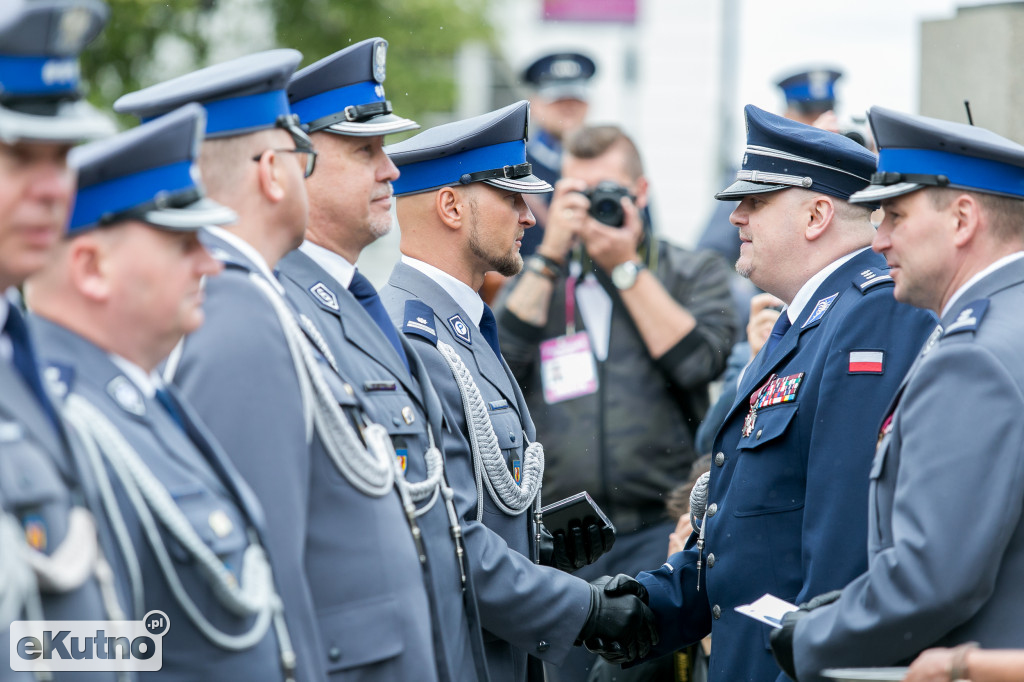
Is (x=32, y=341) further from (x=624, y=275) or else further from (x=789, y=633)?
(x=624, y=275)

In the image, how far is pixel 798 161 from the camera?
3744 mm

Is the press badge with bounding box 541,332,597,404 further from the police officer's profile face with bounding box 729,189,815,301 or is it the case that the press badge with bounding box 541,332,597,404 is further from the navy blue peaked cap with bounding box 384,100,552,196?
the police officer's profile face with bounding box 729,189,815,301

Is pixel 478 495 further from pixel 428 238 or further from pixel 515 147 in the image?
pixel 515 147

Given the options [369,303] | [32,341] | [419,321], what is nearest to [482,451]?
[419,321]

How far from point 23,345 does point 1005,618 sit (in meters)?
2.08

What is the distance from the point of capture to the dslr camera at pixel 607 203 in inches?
215

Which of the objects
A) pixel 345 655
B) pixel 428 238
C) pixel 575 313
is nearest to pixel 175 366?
pixel 345 655

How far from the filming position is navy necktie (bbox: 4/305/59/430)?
1880 millimetres

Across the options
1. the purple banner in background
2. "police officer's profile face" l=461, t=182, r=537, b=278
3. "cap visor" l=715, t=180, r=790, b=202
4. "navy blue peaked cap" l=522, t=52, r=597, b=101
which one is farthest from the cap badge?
the purple banner in background

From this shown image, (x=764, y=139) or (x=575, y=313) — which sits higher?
(x=764, y=139)

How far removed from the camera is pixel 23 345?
74.6 inches

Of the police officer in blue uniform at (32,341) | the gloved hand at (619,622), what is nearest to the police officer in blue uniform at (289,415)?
the police officer in blue uniform at (32,341)

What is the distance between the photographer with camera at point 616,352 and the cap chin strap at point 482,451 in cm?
135

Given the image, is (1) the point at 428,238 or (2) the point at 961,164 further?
(1) the point at 428,238
